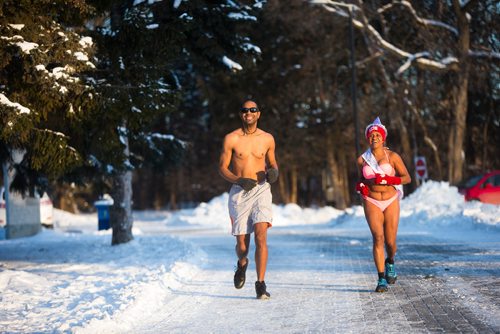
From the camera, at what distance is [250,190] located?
8.34m

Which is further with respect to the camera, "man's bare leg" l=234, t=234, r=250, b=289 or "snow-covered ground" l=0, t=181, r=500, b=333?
"man's bare leg" l=234, t=234, r=250, b=289

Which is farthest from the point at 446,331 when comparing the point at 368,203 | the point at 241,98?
the point at 241,98

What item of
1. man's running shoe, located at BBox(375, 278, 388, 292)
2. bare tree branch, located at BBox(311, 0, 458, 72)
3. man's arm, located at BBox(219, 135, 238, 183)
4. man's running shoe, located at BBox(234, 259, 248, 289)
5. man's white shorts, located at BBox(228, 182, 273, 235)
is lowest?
man's running shoe, located at BBox(375, 278, 388, 292)

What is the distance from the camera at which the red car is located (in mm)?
24969

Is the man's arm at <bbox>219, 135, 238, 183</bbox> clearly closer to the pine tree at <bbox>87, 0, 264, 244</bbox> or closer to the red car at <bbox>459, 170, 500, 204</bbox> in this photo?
the pine tree at <bbox>87, 0, 264, 244</bbox>

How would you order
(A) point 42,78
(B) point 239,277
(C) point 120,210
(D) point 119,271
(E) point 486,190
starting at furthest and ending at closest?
1. (E) point 486,190
2. (C) point 120,210
3. (D) point 119,271
4. (A) point 42,78
5. (B) point 239,277

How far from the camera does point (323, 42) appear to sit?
132 feet

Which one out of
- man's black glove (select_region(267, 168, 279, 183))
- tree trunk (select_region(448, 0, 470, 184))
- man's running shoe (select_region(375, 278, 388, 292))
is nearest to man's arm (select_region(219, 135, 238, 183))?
man's black glove (select_region(267, 168, 279, 183))

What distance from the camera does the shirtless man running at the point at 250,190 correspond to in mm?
8336

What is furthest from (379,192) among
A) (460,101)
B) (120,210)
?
(460,101)

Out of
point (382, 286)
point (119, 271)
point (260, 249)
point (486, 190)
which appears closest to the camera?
point (382, 286)

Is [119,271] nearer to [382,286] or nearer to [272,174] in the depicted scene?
[272,174]

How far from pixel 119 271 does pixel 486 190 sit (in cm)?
1639

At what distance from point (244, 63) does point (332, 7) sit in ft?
61.3
